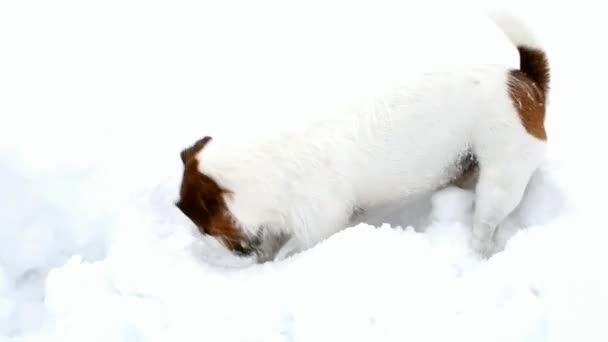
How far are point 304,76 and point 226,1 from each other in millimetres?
1114

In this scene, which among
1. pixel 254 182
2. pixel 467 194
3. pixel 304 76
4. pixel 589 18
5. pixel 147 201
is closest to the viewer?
pixel 254 182

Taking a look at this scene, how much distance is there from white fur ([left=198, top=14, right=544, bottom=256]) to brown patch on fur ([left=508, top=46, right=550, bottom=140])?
0.03 metres

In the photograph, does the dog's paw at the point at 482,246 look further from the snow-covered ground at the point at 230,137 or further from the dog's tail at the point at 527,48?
the dog's tail at the point at 527,48

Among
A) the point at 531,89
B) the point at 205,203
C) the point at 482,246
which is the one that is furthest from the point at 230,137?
the point at 531,89

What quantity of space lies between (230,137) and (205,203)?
28cm

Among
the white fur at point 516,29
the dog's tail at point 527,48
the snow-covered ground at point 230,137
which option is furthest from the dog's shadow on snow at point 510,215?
the white fur at point 516,29

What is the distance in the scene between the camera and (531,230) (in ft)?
8.79

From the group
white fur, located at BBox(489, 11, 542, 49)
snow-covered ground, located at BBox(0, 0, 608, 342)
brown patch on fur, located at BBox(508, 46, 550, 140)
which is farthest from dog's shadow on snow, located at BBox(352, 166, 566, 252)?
white fur, located at BBox(489, 11, 542, 49)

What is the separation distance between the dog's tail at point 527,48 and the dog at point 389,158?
5.4 inches

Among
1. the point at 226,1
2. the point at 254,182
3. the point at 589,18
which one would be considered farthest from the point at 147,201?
the point at 589,18

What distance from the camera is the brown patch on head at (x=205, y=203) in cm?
256

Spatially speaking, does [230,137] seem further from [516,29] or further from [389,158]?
[516,29]

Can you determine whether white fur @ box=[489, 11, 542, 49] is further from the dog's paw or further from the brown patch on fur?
the dog's paw

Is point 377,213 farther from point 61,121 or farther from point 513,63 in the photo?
point 61,121
